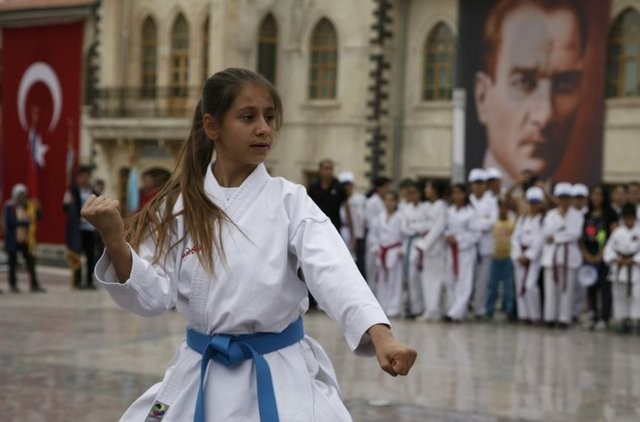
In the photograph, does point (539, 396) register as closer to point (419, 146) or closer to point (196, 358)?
point (196, 358)

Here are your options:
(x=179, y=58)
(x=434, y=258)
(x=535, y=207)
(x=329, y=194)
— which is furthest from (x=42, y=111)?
(x=535, y=207)

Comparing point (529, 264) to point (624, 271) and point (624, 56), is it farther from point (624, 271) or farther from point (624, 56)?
point (624, 56)

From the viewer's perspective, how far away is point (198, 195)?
4062 millimetres

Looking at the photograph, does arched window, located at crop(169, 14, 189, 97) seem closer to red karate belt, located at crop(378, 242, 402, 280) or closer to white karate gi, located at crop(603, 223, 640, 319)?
red karate belt, located at crop(378, 242, 402, 280)

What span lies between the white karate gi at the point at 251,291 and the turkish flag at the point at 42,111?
3216cm

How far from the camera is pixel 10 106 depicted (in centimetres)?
3850

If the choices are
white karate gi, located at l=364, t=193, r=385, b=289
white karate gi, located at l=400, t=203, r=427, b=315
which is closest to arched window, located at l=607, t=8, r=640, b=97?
white karate gi, located at l=364, t=193, r=385, b=289

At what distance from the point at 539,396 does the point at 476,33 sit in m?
19.8

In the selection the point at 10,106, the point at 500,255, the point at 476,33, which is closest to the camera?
the point at 500,255

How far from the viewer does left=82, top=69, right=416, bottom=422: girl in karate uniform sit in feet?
12.6

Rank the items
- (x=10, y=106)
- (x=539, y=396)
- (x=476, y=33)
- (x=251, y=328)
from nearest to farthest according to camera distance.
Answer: (x=251, y=328) < (x=539, y=396) < (x=476, y=33) < (x=10, y=106)

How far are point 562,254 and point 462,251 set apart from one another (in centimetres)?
129

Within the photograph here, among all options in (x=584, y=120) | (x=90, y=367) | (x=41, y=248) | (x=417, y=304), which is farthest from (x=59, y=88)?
(x=90, y=367)

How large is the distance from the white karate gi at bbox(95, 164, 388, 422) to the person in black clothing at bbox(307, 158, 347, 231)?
11.6m
